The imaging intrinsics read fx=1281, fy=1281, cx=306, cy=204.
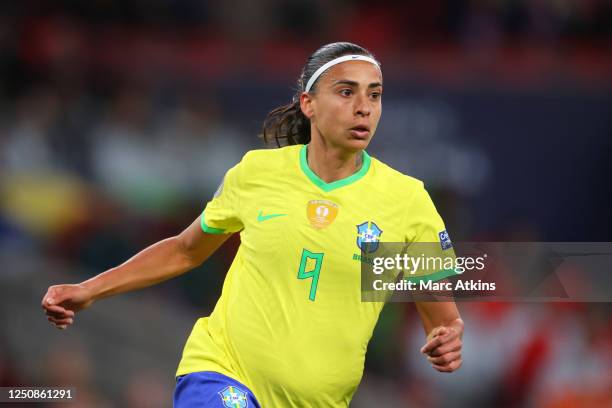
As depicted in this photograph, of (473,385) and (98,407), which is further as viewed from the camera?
(473,385)

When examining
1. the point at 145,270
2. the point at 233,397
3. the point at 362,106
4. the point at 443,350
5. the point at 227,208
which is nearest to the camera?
the point at 443,350

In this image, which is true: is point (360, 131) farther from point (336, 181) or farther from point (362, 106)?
point (336, 181)

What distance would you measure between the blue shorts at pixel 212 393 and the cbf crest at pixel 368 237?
751mm

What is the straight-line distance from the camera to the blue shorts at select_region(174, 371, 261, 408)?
5100mm

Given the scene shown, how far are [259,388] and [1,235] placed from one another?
611 centimetres

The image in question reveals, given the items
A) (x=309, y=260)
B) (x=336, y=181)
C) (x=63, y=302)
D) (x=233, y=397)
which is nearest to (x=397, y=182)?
(x=336, y=181)

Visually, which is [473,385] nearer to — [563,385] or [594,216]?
[563,385]

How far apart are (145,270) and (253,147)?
672cm

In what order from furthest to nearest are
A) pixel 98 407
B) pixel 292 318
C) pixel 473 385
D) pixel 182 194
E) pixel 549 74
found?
pixel 549 74, pixel 182 194, pixel 473 385, pixel 98 407, pixel 292 318

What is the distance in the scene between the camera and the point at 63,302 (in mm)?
5367

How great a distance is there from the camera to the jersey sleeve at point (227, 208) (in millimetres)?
5473

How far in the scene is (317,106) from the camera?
Answer: 17.9 ft

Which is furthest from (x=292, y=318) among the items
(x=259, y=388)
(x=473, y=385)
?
(x=473, y=385)

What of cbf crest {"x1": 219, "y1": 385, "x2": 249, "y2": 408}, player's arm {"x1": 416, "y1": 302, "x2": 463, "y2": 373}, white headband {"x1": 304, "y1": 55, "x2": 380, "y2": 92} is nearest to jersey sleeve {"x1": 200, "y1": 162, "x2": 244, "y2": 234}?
white headband {"x1": 304, "y1": 55, "x2": 380, "y2": 92}
